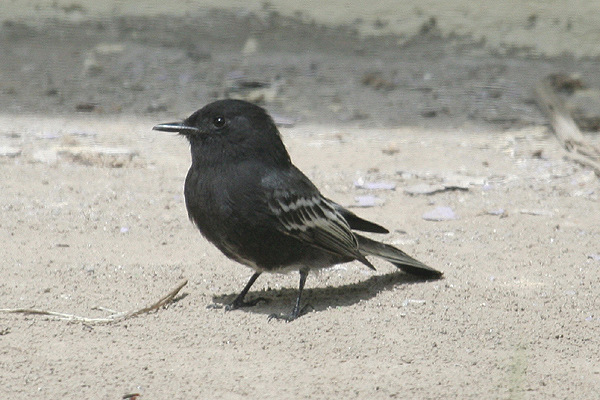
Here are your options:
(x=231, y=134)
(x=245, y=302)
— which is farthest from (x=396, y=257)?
(x=231, y=134)

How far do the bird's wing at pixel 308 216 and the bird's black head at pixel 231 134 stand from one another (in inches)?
6.8

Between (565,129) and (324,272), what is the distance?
367 cm

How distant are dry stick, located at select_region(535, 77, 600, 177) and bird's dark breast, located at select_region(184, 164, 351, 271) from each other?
375 centimetres

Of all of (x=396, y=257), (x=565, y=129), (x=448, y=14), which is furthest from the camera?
(x=448, y=14)

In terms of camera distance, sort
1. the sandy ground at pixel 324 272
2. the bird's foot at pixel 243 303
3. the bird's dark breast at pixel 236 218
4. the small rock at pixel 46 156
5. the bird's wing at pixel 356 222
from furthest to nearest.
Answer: the small rock at pixel 46 156, the bird's wing at pixel 356 222, the bird's foot at pixel 243 303, the bird's dark breast at pixel 236 218, the sandy ground at pixel 324 272

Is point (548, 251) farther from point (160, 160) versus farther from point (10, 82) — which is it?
point (10, 82)

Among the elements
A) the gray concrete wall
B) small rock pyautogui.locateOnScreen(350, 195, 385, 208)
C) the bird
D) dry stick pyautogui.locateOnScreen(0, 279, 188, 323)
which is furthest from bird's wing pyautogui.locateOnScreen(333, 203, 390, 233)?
the gray concrete wall

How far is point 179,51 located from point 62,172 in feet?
10.6

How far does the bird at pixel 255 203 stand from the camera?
4664 millimetres

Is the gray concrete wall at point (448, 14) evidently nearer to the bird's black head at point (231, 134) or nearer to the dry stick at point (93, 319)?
the bird's black head at point (231, 134)

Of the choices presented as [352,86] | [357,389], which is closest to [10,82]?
[352,86]

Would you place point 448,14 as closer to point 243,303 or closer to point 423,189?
point 423,189

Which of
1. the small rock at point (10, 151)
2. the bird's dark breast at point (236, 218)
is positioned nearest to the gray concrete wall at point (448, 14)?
the small rock at point (10, 151)

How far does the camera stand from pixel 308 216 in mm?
4891
